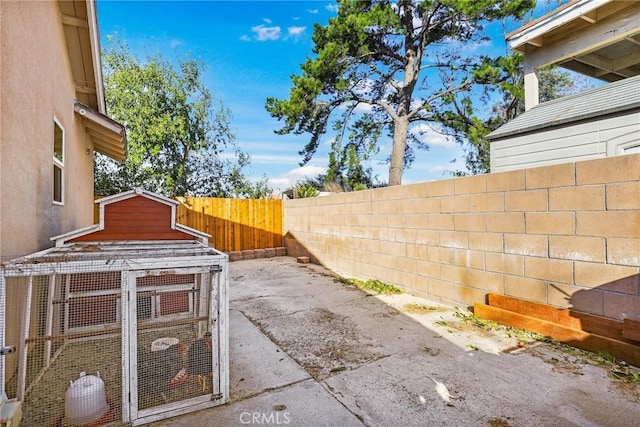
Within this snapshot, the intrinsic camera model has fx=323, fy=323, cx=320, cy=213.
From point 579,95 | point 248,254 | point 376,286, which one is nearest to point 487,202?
point 376,286

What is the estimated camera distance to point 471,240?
14.3 feet

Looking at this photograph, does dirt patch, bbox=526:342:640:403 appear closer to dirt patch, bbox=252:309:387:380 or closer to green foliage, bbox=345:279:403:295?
dirt patch, bbox=252:309:387:380

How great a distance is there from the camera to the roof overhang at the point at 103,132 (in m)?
5.23

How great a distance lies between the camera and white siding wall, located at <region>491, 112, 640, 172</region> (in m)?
4.28

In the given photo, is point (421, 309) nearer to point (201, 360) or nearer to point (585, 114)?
point (201, 360)

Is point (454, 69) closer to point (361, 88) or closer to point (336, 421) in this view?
point (361, 88)

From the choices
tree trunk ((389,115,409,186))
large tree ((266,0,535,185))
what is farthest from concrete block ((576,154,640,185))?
tree trunk ((389,115,409,186))

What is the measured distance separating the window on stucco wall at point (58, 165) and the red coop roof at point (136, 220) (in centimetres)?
44

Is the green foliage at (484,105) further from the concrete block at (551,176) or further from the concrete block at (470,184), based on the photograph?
the concrete block at (551,176)

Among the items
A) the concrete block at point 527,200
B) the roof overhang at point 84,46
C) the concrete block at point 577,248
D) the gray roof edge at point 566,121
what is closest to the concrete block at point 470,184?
the concrete block at point 527,200

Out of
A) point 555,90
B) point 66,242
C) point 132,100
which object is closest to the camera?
point 66,242

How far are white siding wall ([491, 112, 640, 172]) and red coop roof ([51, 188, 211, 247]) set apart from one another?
5.16 meters

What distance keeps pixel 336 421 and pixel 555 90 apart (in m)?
18.0

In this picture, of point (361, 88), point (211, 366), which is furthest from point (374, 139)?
point (211, 366)
